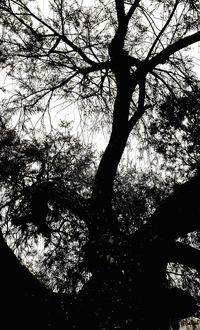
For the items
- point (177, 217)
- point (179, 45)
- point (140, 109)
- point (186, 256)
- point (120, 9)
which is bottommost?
point (186, 256)

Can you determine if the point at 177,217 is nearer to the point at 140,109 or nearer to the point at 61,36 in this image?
the point at 140,109

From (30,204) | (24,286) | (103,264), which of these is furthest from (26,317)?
(30,204)

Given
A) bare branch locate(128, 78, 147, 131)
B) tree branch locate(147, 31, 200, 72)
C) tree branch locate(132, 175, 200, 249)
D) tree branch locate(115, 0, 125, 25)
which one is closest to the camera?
tree branch locate(132, 175, 200, 249)

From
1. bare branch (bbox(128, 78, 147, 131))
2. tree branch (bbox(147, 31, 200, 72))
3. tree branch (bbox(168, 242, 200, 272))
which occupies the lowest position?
tree branch (bbox(168, 242, 200, 272))

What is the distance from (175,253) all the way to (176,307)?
0.58 meters

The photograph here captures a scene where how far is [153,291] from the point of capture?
291cm

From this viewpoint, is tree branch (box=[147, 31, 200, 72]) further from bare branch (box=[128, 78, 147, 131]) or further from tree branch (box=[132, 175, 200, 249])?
tree branch (box=[132, 175, 200, 249])

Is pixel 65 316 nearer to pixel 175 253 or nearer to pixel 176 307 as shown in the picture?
pixel 176 307

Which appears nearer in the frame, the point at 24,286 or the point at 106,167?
the point at 24,286

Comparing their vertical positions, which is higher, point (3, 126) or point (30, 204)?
point (3, 126)

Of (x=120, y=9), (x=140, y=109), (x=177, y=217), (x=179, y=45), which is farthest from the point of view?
(x=120, y=9)

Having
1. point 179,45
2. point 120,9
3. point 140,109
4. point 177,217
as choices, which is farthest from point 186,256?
point 120,9

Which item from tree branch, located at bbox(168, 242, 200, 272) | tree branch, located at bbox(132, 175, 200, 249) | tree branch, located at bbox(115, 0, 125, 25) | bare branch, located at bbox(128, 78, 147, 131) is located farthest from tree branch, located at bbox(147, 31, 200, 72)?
tree branch, located at bbox(168, 242, 200, 272)

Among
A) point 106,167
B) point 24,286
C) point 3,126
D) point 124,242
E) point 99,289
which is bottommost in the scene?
point 24,286
